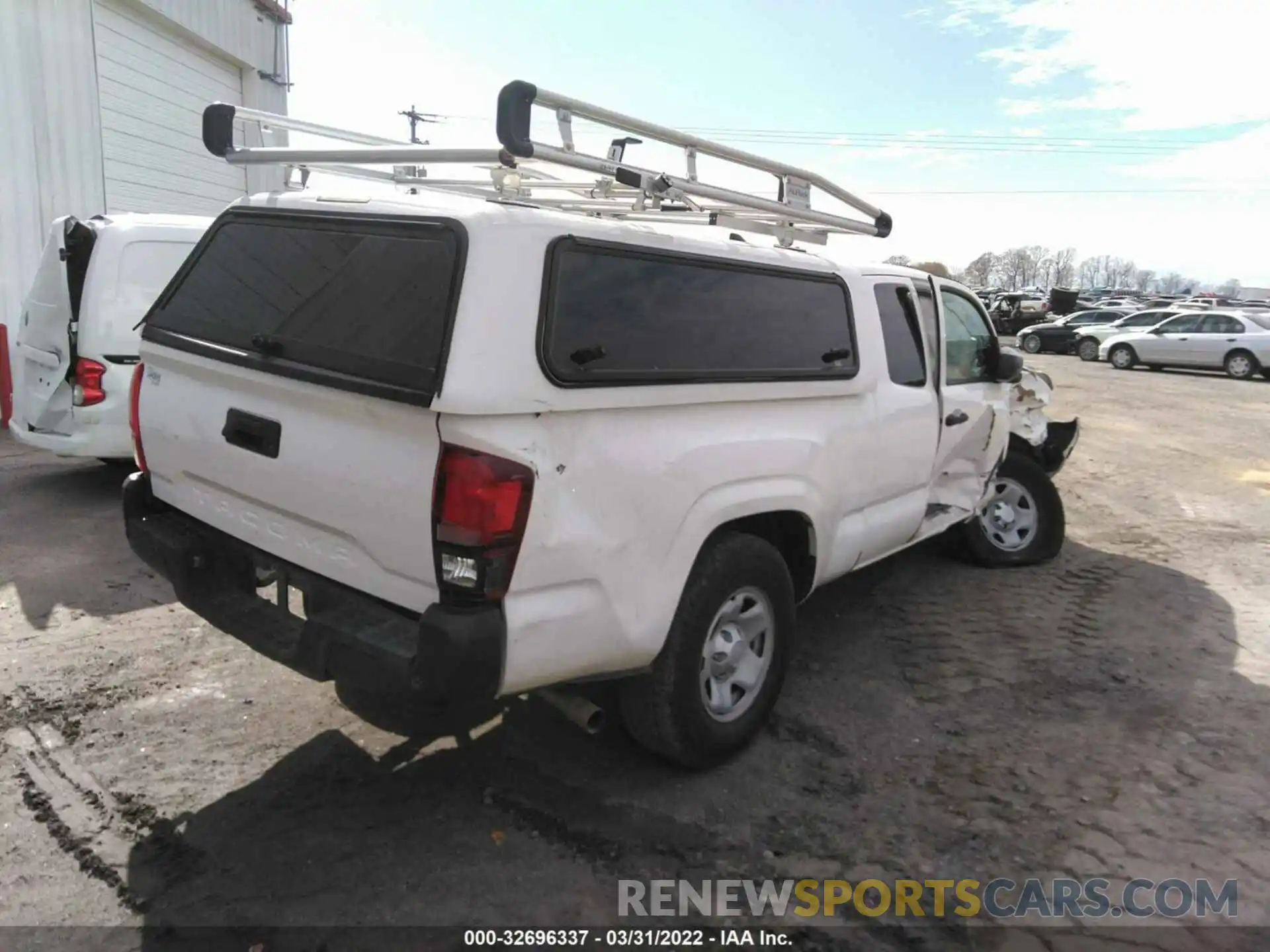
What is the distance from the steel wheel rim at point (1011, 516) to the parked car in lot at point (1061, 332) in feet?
81.7

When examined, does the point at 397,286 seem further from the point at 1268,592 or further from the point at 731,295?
the point at 1268,592

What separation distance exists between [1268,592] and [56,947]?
21.2 feet

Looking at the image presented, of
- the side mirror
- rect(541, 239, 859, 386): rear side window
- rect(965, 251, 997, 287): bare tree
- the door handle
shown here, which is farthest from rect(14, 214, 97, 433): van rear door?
rect(965, 251, 997, 287): bare tree

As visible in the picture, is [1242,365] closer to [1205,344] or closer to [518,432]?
[1205,344]

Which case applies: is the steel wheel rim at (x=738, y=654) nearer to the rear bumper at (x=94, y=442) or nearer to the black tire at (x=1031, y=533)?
the black tire at (x=1031, y=533)

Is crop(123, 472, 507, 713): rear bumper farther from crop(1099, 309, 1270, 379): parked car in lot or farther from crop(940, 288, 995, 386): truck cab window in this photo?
crop(1099, 309, 1270, 379): parked car in lot

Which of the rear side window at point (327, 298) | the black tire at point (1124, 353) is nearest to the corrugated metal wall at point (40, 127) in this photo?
the rear side window at point (327, 298)

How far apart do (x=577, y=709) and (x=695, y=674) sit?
435mm

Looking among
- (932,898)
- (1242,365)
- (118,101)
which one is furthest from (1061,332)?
(932,898)

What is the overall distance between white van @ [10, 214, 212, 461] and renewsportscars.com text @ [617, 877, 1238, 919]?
17.8ft

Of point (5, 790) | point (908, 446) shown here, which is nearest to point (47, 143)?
point (5, 790)

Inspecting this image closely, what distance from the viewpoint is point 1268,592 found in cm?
567

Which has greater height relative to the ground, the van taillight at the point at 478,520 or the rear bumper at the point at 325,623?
the van taillight at the point at 478,520

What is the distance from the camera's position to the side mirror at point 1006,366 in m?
5.43
